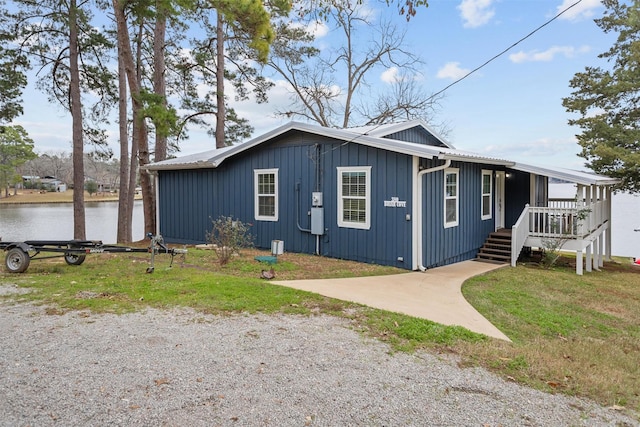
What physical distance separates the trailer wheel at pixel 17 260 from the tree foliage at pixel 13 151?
1313 inches

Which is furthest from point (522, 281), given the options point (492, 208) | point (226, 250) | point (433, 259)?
point (226, 250)

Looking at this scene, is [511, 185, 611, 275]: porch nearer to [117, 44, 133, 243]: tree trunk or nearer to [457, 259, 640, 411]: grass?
[457, 259, 640, 411]: grass

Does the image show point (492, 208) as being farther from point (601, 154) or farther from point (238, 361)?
point (238, 361)

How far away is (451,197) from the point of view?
940 cm

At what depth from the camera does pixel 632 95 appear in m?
14.8

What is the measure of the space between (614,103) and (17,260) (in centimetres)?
1825

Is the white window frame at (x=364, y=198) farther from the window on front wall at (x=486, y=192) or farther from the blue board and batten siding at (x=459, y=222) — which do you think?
the window on front wall at (x=486, y=192)

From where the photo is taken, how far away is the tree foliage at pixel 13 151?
34500mm

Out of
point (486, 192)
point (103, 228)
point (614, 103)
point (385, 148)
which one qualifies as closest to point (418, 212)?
point (385, 148)

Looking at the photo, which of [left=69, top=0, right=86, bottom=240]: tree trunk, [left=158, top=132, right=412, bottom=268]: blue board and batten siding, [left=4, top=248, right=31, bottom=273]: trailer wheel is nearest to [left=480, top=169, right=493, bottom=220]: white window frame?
[left=158, top=132, right=412, bottom=268]: blue board and batten siding

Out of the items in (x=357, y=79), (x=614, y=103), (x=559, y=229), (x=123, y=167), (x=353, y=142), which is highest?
(x=357, y=79)

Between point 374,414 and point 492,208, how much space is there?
9.98 m

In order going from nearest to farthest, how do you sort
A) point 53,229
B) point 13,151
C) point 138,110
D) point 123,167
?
point 138,110
point 123,167
point 53,229
point 13,151

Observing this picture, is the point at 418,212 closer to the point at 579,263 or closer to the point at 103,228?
the point at 579,263
